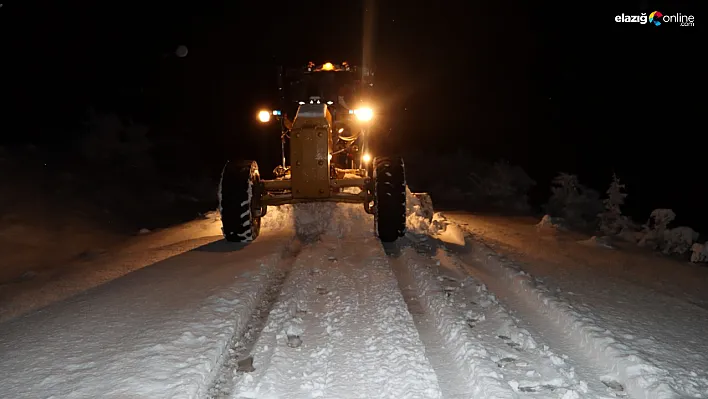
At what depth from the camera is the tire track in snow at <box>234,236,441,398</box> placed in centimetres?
356

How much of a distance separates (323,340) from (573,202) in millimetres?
11187

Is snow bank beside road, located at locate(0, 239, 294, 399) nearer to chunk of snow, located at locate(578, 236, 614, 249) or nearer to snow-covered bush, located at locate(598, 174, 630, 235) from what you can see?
chunk of snow, located at locate(578, 236, 614, 249)

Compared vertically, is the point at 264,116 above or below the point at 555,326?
above

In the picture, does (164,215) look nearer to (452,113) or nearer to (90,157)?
(90,157)

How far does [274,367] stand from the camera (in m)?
3.85

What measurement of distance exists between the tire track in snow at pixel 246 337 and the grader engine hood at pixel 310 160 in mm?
1690

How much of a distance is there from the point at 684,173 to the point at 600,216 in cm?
577

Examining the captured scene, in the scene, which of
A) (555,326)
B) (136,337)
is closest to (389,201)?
(555,326)

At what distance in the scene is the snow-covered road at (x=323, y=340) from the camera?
357cm

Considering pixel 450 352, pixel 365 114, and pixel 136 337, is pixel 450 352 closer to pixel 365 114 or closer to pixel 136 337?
pixel 136 337

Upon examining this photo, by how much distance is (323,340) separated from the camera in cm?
434

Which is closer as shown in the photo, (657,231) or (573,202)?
(657,231)

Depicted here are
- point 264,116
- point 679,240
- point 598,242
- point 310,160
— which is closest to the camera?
point 310,160

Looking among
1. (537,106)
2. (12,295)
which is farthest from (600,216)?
(537,106)
